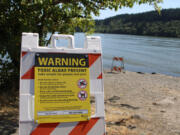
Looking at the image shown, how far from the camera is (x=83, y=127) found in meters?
2.86

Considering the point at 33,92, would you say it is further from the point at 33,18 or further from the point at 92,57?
the point at 33,18

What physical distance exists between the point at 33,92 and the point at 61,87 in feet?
1.06

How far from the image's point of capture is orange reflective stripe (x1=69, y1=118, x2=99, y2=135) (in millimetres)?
2824

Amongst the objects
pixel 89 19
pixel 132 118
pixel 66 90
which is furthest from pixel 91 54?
pixel 89 19

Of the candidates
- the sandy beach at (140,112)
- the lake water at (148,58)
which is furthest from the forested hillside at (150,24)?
the sandy beach at (140,112)

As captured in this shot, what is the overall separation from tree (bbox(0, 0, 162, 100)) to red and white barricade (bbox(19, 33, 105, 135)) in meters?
2.76

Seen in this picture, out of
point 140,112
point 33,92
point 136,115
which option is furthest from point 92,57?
point 140,112

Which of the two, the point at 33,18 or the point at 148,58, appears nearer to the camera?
the point at 33,18

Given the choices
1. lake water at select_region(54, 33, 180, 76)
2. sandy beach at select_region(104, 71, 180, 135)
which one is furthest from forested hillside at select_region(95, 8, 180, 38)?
sandy beach at select_region(104, 71, 180, 135)

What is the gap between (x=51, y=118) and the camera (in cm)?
274

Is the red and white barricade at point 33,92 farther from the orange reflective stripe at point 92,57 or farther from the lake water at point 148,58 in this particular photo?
the lake water at point 148,58

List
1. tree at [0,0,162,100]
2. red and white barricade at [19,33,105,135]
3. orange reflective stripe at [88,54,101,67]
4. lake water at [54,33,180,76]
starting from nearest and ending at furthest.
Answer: red and white barricade at [19,33,105,135]
orange reflective stripe at [88,54,101,67]
tree at [0,0,162,100]
lake water at [54,33,180,76]

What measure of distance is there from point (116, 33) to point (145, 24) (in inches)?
1156

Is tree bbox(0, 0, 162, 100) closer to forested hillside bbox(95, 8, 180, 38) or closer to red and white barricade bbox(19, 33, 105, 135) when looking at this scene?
red and white barricade bbox(19, 33, 105, 135)
